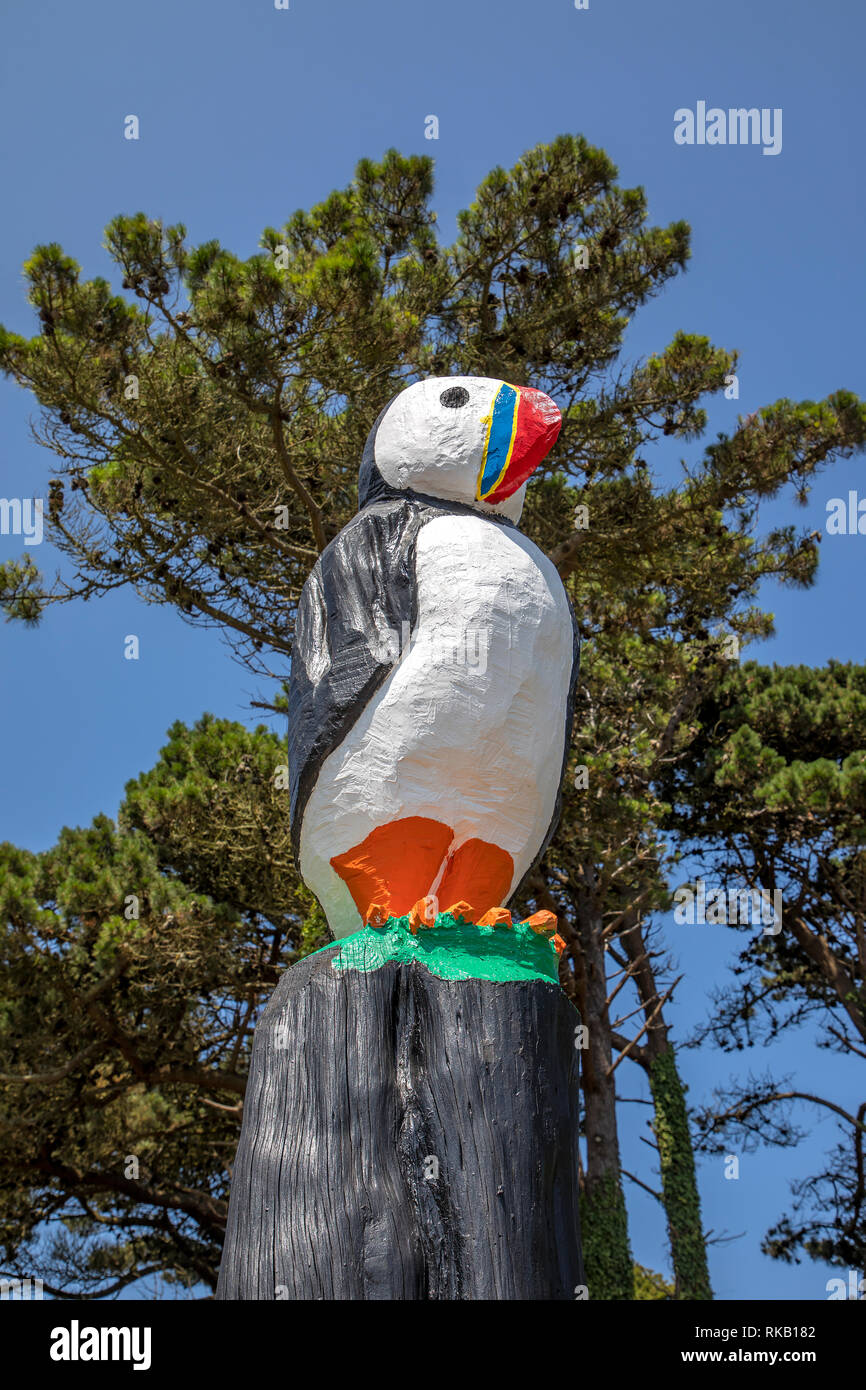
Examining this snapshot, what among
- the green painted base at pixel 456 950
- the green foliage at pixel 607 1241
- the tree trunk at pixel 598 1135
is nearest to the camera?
the green painted base at pixel 456 950

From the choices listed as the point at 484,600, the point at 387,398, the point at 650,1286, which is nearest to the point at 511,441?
the point at 484,600

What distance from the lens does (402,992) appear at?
3287mm

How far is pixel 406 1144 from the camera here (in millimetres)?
3109

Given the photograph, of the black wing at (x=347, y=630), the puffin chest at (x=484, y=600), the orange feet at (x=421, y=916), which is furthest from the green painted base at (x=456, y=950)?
the puffin chest at (x=484, y=600)

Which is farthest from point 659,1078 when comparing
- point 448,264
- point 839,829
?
point 448,264

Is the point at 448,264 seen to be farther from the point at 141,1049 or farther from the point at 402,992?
the point at 402,992

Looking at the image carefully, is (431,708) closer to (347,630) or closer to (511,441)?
(347,630)

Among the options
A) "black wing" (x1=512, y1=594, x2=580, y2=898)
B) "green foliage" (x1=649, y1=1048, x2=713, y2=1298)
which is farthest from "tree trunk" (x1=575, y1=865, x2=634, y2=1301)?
"black wing" (x1=512, y1=594, x2=580, y2=898)

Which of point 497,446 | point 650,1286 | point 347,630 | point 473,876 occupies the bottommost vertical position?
point 650,1286

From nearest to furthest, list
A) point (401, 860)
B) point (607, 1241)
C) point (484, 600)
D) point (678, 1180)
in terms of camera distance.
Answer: point (401, 860)
point (484, 600)
point (607, 1241)
point (678, 1180)

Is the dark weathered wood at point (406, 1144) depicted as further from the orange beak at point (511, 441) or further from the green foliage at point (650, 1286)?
the green foliage at point (650, 1286)

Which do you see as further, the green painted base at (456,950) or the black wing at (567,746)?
the black wing at (567,746)

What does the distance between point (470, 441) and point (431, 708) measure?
1.01 meters

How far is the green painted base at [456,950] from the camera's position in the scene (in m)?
3.33
